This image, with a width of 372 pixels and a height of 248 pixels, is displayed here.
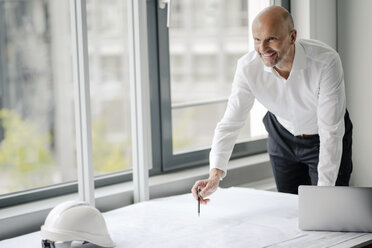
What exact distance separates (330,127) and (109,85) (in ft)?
3.75

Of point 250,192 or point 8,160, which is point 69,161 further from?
point 250,192

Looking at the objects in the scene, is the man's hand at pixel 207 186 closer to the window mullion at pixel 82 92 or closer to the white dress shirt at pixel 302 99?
the white dress shirt at pixel 302 99

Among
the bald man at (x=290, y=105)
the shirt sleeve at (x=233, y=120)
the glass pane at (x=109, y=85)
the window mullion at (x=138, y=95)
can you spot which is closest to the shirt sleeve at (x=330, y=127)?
the bald man at (x=290, y=105)

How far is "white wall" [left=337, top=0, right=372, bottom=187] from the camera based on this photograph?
3.52 meters

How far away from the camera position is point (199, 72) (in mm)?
3377

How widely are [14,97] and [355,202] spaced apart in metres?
1.43

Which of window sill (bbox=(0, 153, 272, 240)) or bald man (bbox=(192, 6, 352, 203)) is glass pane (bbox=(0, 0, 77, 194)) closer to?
window sill (bbox=(0, 153, 272, 240))

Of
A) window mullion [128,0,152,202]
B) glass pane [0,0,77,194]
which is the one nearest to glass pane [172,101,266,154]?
window mullion [128,0,152,202]

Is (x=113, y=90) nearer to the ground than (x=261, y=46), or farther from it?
nearer to the ground

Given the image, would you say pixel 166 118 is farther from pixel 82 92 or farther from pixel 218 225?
pixel 218 225

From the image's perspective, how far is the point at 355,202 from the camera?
7.01 feet

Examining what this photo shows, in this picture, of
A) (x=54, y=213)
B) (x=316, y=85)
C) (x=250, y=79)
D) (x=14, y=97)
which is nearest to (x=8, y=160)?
(x=14, y=97)

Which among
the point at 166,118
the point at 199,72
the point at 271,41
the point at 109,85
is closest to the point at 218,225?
the point at 271,41

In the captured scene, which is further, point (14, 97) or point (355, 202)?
point (14, 97)
